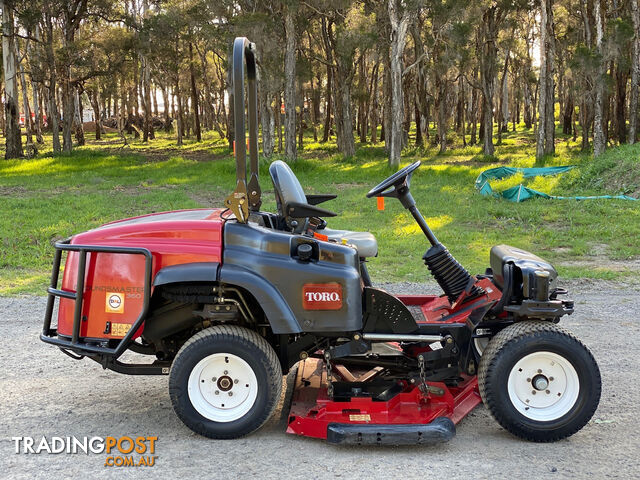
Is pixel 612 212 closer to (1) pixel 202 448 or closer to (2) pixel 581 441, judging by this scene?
(2) pixel 581 441

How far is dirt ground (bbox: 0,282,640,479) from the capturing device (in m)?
4.00

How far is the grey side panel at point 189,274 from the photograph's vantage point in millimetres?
4305

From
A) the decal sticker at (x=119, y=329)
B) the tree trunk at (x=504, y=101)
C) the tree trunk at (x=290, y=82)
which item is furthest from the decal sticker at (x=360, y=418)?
the tree trunk at (x=504, y=101)

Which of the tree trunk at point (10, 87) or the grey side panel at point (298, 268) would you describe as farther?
the tree trunk at point (10, 87)

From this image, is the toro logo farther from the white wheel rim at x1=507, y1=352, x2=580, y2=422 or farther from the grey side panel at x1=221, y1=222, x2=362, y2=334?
the white wheel rim at x1=507, y1=352, x2=580, y2=422

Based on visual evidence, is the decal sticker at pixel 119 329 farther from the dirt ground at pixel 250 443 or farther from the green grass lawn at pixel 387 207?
the green grass lawn at pixel 387 207

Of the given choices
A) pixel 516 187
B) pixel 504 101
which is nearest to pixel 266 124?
pixel 516 187

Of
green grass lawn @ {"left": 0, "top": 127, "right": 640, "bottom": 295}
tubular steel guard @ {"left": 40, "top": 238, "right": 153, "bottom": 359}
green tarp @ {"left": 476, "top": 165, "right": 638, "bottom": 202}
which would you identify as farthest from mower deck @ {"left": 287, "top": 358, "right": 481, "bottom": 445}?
green tarp @ {"left": 476, "top": 165, "right": 638, "bottom": 202}

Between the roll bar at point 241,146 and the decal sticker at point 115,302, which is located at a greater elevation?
the roll bar at point 241,146

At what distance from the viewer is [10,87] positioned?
27.3 meters

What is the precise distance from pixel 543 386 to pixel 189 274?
234cm

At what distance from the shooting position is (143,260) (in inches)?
174

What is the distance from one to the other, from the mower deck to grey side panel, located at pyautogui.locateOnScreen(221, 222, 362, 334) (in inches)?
21.3

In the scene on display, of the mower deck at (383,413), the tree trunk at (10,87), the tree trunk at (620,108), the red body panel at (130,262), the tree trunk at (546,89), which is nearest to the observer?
the mower deck at (383,413)
